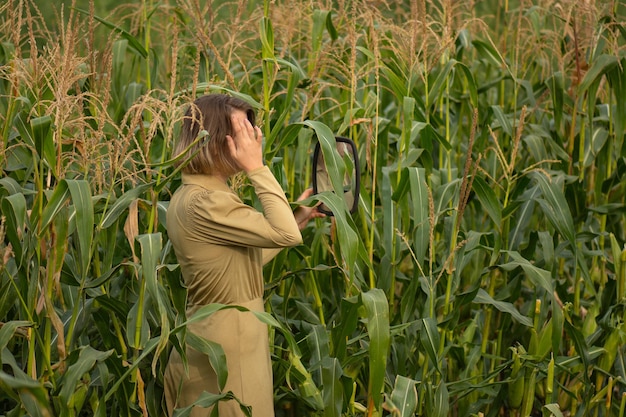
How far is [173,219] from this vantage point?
2998 millimetres

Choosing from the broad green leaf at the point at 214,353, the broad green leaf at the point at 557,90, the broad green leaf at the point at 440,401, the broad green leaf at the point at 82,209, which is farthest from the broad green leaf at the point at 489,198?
the broad green leaf at the point at 82,209

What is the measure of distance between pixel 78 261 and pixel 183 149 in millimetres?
641

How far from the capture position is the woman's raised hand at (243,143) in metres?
2.92

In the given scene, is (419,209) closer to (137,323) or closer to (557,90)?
(137,323)

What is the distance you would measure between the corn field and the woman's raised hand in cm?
22

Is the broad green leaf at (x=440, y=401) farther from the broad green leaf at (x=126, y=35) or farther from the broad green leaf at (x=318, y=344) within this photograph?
the broad green leaf at (x=126, y=35)

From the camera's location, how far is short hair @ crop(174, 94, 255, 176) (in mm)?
2924

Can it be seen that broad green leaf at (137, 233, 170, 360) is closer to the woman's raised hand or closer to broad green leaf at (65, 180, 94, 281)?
broad green leaf at (65, 180, 94, 281)

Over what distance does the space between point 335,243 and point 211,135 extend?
0.90 meters

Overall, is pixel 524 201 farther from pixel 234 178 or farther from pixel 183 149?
pixel 183 149

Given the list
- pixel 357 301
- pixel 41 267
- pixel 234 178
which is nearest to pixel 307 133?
pixel 234 178

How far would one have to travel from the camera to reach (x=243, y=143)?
293 cm

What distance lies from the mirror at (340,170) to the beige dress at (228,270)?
33 cm

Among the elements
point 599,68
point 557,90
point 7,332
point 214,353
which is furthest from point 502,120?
point 7,332
